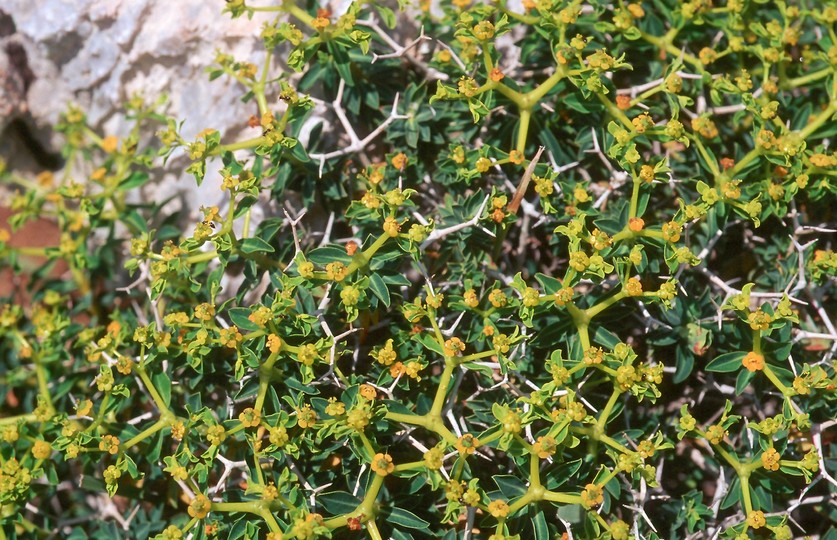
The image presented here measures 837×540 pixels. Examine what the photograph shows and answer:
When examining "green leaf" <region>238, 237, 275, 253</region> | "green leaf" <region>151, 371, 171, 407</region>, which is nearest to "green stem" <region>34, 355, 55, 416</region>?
"green leaf" <region>151, 371, 171, 407</region>

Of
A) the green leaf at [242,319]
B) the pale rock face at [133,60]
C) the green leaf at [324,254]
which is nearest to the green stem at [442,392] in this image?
the green leaf at [324,254]

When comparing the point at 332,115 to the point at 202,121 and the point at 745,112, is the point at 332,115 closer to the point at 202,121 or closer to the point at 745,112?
the point at 202,121

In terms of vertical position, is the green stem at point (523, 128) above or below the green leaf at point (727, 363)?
above

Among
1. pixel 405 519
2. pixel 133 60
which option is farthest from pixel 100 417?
pixel 133 60

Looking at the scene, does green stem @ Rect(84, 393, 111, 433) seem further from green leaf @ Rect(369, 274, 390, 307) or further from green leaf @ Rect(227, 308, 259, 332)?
green leaf @ Rect(369, 274, 390, 307)

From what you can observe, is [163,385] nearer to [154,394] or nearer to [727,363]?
[154,394]

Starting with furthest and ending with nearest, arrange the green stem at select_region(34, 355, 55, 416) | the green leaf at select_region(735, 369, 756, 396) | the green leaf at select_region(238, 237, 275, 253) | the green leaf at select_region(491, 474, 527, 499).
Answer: the green stem at select_region(34, 355, 55, 416) < the green leaf at select_region(238, 237, 275, 253) < the green leaf at select_region(735, 369, 756, 396) < the green leaf at select_region(491, 474, 527, 499)

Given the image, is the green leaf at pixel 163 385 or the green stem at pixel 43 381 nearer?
the green leaf at pixel 163 385

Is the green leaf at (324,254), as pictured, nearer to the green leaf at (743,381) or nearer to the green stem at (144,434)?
the green stem at (144,434)
